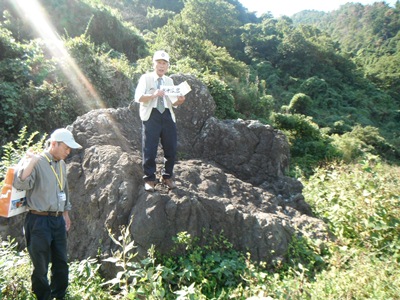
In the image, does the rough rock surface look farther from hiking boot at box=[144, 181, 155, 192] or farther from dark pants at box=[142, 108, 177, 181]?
dark pants at box=[142, 108, 177, 181]

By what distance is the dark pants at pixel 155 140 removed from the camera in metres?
4.13

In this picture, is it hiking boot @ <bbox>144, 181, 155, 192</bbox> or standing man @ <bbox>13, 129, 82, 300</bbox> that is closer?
standing man @ <bbox>13, 129, 82, 300</bbox>

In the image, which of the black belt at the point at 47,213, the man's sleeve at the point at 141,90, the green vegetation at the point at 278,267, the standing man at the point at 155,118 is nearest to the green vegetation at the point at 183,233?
the green vegetation at the point at 278,267

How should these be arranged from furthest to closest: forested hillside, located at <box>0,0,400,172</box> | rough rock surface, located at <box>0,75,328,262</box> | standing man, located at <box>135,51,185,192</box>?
1. forested hillside, located at <box>0,0,400,172</box>
2. standing man, located at <box>135,51,185,192</box>
3. rough rock surface, located at <box>0,75,328,262</box>

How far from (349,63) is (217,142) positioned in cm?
4552

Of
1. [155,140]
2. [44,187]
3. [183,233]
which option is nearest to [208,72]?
[155,140]

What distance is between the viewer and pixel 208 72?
483 inches

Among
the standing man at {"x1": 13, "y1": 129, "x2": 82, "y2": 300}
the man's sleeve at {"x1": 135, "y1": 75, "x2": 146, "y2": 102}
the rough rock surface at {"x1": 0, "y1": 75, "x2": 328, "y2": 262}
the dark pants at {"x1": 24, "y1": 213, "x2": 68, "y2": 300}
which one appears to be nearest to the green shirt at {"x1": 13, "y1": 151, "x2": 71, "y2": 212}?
the standing man at {"x1": 13, "y1": 129, "x2": 82, "y2": 300}

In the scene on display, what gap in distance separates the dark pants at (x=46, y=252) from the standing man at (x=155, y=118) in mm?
1187

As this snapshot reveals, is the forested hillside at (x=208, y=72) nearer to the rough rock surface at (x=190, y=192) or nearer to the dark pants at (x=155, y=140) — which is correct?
the rough rock surface at (x=190, y=192)

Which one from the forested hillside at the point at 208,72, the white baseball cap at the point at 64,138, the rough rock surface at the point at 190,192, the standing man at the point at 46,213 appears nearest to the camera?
the standing man at the point at 46,213

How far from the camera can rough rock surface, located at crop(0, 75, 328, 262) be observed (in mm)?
3969

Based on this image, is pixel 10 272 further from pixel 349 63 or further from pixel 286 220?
pixel 349 63

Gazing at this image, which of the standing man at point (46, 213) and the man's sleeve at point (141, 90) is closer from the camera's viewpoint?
the standing man at point (46, 213)
